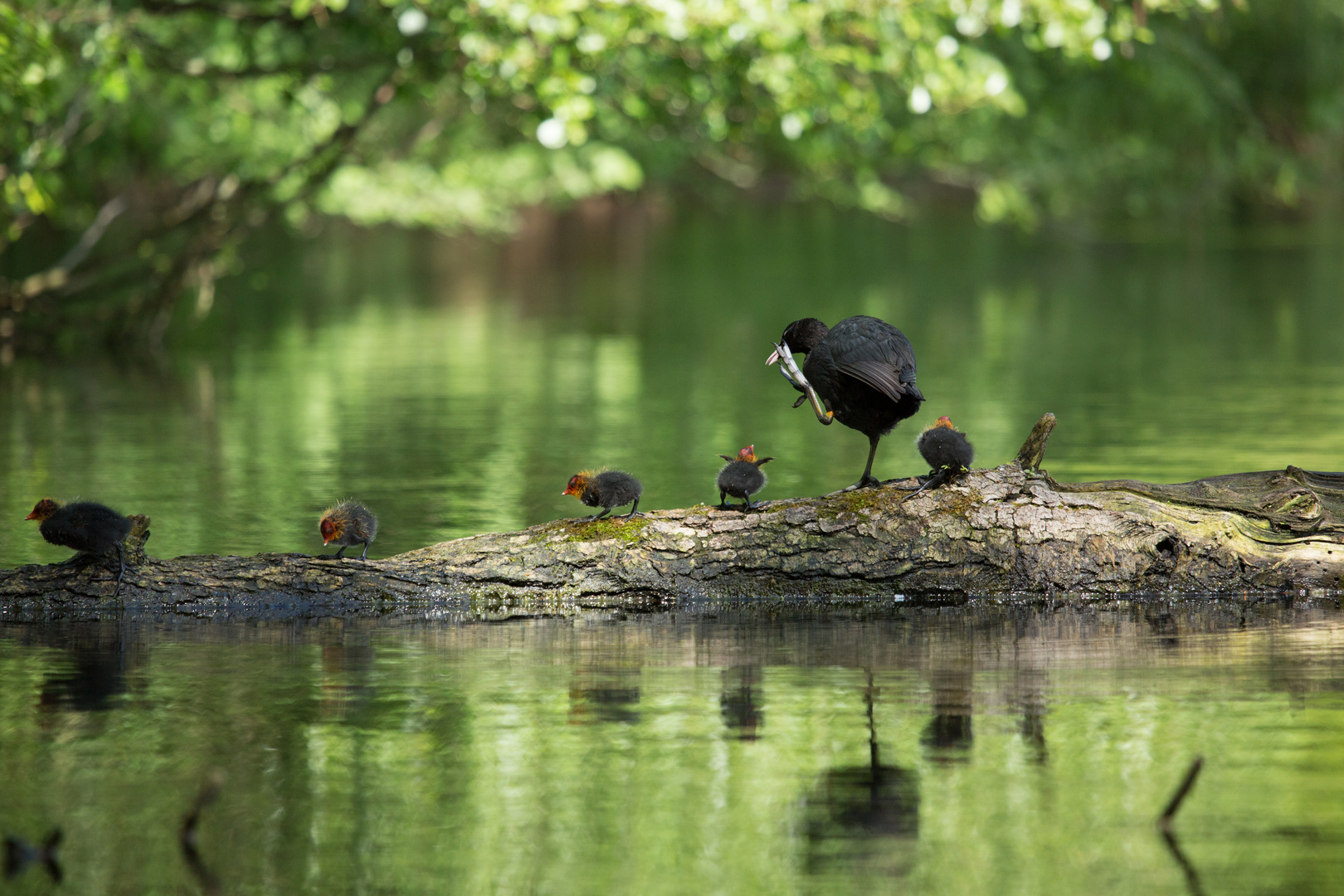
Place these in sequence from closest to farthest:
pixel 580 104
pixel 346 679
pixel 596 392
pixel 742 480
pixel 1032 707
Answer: pixel 1032 707
pixel 346 679
pixel 742 480
pixel 580 104
pixel 596 392

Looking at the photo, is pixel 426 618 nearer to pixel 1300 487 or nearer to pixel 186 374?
pixel 1300 487

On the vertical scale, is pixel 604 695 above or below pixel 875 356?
below

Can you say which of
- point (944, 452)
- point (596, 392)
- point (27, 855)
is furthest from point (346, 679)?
point (596, 392)

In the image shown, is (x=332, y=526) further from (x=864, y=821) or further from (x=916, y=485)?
(x=864, y=821)

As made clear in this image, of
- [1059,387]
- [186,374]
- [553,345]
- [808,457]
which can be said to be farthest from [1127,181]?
[808,457]

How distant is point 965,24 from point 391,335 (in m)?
19.7

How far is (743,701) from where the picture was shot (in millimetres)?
7562

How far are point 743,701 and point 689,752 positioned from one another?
0.88 m

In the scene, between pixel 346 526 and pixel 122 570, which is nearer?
pixel 122 570

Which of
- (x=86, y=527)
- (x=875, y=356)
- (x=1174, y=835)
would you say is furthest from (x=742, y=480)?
(x=1174, y=835)

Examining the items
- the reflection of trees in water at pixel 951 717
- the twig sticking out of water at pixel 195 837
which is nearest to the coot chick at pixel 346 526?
the reflection of trees in water at pixel 951 717

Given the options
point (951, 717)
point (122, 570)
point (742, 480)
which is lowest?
point (951, 717)

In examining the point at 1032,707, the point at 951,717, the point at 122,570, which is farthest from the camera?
the point at 122,570

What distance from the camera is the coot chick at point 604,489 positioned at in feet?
31.4
